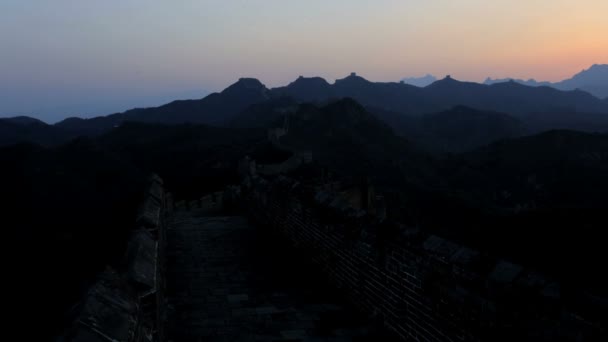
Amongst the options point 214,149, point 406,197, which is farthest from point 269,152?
point 214,149

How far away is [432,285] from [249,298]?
290cm

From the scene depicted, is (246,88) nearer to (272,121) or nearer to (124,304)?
(272,121)

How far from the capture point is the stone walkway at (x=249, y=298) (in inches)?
219

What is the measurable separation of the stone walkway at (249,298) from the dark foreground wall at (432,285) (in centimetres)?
37

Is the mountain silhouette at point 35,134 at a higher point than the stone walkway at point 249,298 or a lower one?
higher

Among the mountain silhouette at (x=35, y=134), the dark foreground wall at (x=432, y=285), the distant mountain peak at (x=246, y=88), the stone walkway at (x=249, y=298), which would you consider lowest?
the stone walkway at (x=249, y=298)

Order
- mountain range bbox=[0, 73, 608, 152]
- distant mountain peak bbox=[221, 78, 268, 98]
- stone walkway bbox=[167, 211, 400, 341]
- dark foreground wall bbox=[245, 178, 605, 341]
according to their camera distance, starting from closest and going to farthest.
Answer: dark foreground wall bbox=[245, 178, 605, 341] → stone walkway bbox=[167, 211, 400, 341] → mountain range bbox=[0, 73, 608, 152] → distant mountain peak bbox=[221, 78, 268, 98]

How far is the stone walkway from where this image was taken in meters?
5.56

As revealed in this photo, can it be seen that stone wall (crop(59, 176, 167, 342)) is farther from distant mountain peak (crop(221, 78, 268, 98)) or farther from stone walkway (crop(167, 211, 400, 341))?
distant mountain peak (crop(221, 78, 268, 98))

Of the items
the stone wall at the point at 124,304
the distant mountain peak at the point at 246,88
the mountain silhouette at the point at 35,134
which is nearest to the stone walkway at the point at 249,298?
the stone wall at the point at 124,304

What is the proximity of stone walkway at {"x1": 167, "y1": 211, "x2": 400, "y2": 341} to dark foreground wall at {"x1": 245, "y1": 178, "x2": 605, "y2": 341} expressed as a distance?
37 centimetres

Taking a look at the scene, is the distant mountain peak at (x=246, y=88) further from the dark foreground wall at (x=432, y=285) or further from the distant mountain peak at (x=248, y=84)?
the dark foreground wall at (x=432, y=285)

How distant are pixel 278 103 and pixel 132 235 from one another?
128m

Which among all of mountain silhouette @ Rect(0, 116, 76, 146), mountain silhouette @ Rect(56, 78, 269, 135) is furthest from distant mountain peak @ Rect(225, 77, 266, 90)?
mountain silhouette @ Rect(0, 116, 76, 146)
